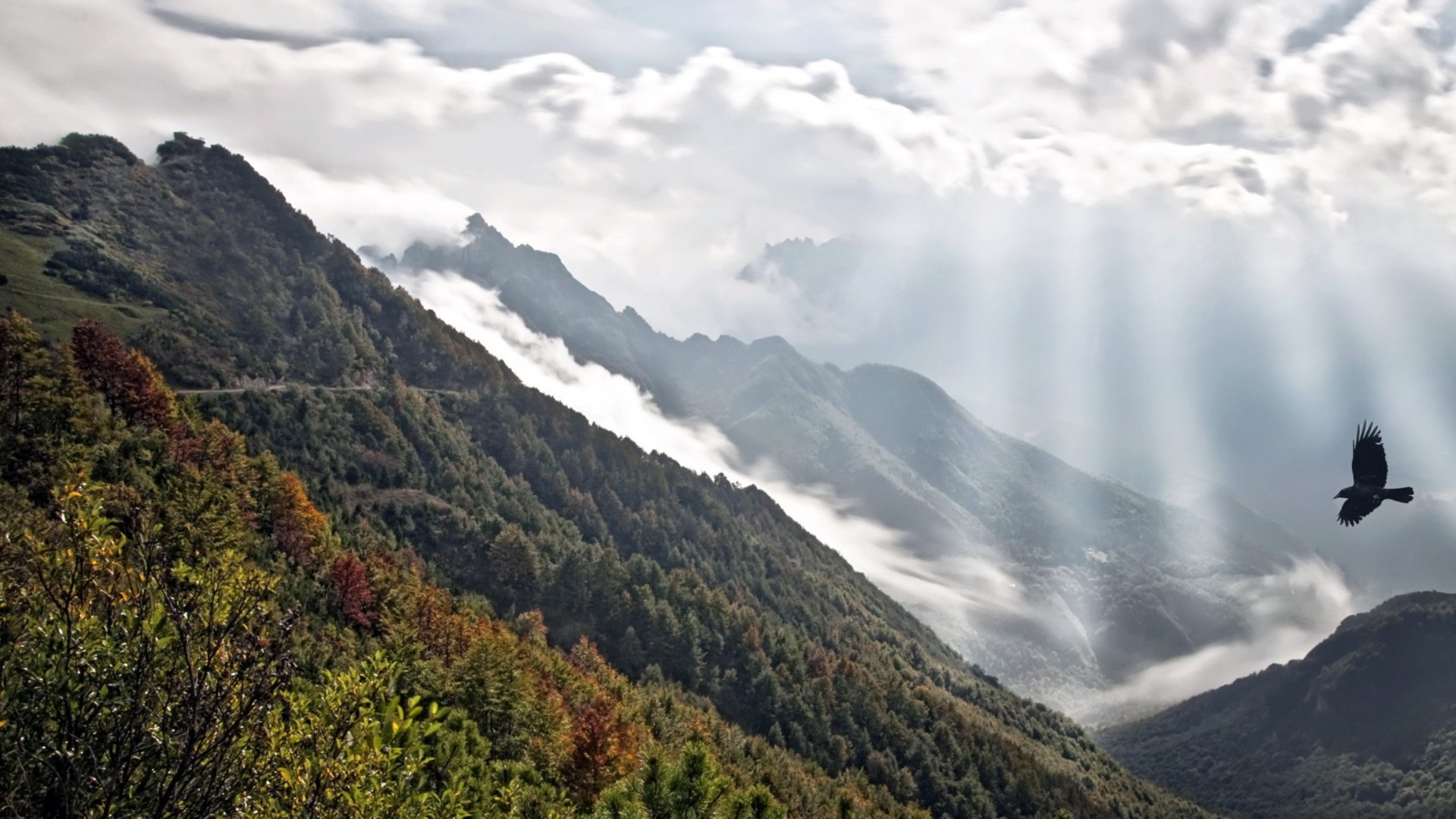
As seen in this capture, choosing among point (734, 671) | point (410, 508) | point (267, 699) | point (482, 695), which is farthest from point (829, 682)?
point (267, 699)

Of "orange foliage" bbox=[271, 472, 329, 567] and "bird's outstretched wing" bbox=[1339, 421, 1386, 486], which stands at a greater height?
"bird's outstretched wing" bbox=[1339, 421, 1386, 486]

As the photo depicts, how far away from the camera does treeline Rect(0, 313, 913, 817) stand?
17531 mm

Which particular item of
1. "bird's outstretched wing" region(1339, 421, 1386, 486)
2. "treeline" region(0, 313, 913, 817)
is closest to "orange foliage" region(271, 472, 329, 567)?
"treeline" region(0, 313, 913, 817)

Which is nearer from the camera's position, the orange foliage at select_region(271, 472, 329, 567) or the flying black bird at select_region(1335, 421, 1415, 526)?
the flying black bird at select_region(1335, 421, 1415, 526)

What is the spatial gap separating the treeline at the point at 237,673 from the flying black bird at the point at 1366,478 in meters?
24.3

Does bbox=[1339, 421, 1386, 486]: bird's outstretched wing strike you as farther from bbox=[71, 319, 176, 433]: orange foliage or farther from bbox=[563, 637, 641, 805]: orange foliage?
bbox=[71, 319, 176, 433]: orange foliage

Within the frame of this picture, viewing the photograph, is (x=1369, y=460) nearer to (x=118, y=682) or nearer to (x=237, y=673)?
(x=237, y=673)

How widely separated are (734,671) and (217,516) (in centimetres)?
11270

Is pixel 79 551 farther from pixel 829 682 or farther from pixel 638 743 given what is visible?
pixel 829 682

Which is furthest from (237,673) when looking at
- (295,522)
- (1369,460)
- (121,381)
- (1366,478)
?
(121,381)

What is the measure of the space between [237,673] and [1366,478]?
34.8m

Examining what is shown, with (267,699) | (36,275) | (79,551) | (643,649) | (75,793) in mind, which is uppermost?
(36,275)

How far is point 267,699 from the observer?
18453mm

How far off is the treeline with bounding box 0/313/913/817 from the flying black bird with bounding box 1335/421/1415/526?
2429 cm
